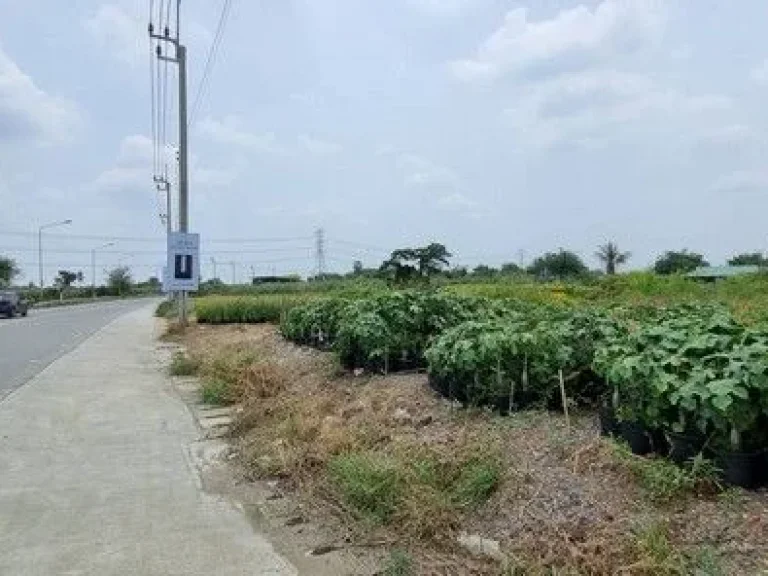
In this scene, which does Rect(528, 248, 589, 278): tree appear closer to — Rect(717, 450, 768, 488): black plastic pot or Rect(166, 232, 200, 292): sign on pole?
Rect(166, 232, 200, 292): sign on pole

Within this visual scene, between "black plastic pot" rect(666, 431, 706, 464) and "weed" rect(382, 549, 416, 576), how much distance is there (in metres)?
1.66

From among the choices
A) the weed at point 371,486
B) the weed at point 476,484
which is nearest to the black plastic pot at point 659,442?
Result: the weed at point 476,484

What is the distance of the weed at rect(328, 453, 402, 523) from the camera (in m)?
4.52

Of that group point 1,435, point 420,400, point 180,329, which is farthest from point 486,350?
point 180,329

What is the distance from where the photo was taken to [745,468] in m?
3.98

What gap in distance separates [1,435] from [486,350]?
513 cm

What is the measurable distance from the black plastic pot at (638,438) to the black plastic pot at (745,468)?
2.24ft

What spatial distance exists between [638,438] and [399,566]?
72.5 inches

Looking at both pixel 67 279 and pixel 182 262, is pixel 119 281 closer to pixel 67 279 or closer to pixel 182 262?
pixel 67 279

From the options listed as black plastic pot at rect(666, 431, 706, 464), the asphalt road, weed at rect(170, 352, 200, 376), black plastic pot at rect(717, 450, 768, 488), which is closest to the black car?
the asphalt road

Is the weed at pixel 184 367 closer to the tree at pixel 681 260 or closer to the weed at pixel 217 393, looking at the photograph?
the weed at pixel 217 393

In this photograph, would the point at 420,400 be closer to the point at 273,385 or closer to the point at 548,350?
the point at 548,350

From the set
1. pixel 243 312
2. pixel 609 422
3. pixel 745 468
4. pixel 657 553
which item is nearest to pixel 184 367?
pixel 609 422

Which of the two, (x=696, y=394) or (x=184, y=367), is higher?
(x=696, y=394)
